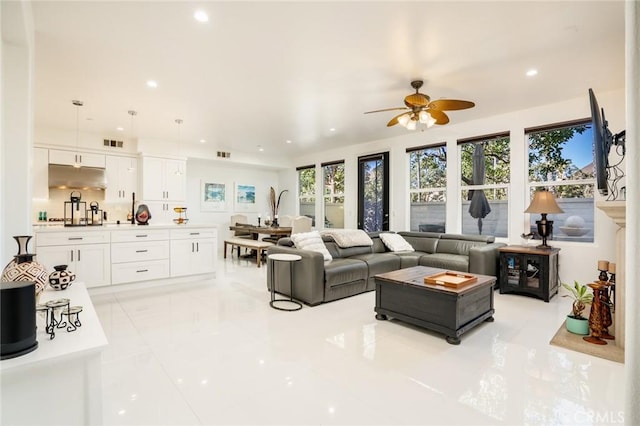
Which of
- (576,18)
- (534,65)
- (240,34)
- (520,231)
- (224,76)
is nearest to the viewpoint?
(576,18)

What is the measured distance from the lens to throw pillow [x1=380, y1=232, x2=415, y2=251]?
18.2 feet

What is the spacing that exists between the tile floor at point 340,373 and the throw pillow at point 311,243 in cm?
94

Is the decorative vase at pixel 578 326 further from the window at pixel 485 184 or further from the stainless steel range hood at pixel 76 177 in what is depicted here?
the stainless steel range hood at pixel 76 177

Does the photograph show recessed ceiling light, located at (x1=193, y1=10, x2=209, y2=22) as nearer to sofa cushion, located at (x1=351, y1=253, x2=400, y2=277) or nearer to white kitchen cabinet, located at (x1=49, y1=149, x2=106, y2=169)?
sofa cushion, located at (x1=351, y1=253, x2=400, y2=277)

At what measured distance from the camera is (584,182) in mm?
4496

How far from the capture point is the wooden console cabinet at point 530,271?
13.6 ft

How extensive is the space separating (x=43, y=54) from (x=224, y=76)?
1.74 meters

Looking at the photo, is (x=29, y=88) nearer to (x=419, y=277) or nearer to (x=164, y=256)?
(x=164, y=256)

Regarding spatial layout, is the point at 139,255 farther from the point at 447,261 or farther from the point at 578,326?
the point at 578,326

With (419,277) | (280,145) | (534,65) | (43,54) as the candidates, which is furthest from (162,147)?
(534,65)

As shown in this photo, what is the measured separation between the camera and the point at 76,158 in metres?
6.36

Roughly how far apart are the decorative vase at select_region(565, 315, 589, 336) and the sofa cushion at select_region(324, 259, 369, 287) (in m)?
2.27

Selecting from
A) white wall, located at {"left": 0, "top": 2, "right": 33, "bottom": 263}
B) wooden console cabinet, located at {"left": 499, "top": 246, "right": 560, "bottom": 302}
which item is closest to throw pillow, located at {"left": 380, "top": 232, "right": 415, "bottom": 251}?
wooden console cabinet, located at {"left": 499, "top": 246, "right": 560, "bottom": 302}

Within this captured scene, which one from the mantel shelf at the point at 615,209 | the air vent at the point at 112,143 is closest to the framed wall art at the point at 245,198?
the air vent at the point at 112,143
